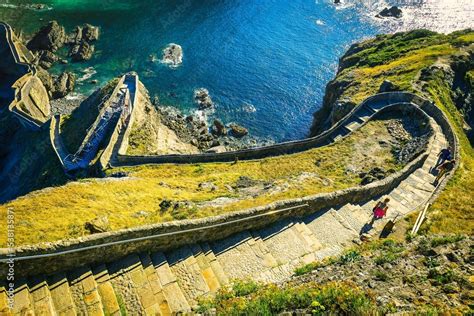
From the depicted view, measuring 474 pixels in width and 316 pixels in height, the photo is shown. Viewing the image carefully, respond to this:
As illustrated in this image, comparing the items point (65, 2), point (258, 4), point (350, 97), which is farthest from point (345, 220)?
point (65, 2)

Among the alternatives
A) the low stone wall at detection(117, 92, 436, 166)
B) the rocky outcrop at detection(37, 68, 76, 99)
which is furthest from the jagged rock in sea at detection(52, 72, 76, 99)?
the low stone wall at detection(117, 92, 436, 166)

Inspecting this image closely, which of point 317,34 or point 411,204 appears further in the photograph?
point 317,34

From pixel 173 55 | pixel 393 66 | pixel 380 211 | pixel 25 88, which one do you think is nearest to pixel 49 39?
pixel 25 88

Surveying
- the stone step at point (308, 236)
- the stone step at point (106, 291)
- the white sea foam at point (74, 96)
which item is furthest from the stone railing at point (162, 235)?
the white sea foam at point (74, 96)

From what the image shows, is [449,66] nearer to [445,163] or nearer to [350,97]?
[350,97]

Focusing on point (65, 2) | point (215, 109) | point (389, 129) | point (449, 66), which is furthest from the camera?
point (65, 2)

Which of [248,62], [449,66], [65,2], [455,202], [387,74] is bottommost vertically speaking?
[65,2]
